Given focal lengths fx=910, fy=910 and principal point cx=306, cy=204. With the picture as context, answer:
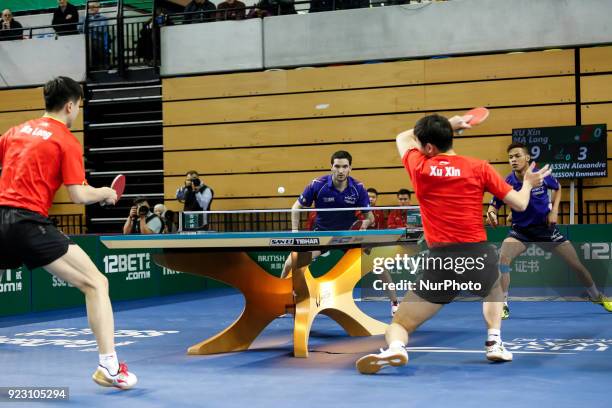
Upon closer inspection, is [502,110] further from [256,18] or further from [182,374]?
[182,374]

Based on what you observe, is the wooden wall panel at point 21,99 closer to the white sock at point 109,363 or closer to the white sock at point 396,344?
the white sock at point 109,363

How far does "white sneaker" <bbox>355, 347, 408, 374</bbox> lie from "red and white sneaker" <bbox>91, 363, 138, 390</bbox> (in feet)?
5.09

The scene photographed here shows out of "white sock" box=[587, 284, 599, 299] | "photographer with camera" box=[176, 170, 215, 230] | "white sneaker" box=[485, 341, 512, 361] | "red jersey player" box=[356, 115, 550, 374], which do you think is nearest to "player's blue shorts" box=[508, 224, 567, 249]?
"white sock" box=[587, 284, 599, 299]

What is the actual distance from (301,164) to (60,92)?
39.0 ft

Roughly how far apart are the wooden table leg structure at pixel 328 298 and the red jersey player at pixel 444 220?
128 cm

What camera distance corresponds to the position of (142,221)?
Answer: 14117 mm

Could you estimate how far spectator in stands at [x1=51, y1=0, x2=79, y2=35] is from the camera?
61.6 feet

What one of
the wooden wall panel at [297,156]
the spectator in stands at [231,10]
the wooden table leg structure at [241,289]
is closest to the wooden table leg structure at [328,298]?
the wooden table leg structure at [241,289]

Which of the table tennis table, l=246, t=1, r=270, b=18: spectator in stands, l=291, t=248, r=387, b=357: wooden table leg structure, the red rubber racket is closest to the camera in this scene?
the table tennis table

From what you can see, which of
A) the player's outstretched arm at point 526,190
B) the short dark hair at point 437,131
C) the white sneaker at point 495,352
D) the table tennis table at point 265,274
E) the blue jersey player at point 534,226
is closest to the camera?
the player's outstretched arm at point 526,190

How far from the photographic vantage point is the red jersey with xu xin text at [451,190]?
5910mm

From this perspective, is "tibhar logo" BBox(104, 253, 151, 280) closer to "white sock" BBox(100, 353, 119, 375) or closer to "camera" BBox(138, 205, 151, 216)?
"camera" BBox(138, 205, 151, 216)

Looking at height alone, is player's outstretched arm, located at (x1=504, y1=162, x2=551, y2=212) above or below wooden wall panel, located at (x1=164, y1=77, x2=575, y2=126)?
below

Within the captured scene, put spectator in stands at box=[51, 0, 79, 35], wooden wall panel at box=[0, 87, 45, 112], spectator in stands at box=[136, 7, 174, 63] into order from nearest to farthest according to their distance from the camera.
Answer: spectator in stands at box=[136, 7, 174, 63] → spectator in stands at box=[51, 0, 79, 35] → wooden wall panel at box=[0, 87, 45, 112]
